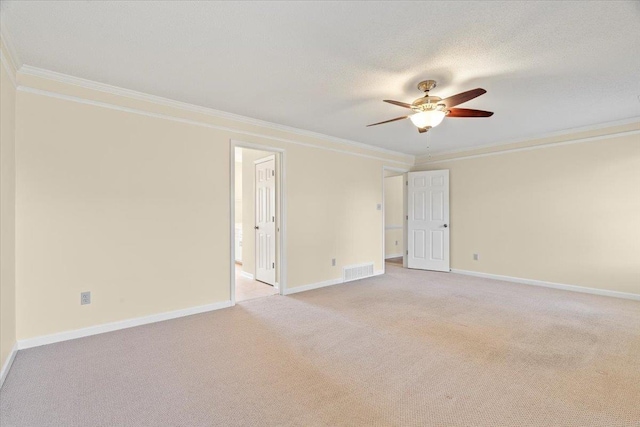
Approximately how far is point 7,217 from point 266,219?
10.1ft

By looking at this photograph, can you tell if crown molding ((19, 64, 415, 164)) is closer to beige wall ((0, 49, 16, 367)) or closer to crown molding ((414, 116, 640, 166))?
beige wall ((0, 49, 16, 367))

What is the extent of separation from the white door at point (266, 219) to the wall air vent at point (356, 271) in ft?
4.11

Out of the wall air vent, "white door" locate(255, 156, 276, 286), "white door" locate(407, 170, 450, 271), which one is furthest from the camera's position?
"white door" locate(407, 170, 450, 271)

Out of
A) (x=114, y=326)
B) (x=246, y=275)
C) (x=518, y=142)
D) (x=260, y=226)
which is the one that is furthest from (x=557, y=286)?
(x=114, y=326)

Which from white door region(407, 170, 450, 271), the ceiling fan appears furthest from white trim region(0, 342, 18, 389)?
white door region(407, 170, 450, 271)

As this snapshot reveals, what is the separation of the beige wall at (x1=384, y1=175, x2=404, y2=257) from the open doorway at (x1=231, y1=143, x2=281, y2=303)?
3919 millimetres

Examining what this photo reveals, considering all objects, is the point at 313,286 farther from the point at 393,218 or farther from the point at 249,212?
the point at 393,218

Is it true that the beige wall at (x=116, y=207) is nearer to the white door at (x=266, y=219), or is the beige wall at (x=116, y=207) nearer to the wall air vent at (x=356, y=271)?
the white door at (x=266, y=219)

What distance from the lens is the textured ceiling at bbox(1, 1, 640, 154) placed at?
6.34 ft

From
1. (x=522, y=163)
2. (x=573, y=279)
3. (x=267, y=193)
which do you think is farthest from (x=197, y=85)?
→ (x=573, y=279)

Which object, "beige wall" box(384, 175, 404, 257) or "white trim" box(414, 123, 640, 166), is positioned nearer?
"white trim" box(414, 123, 640, 166)

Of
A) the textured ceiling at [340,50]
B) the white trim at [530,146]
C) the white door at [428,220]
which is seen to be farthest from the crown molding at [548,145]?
the textured ceiling at [340,50]

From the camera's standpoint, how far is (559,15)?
6.40 feet

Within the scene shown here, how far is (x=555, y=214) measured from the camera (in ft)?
15.7
